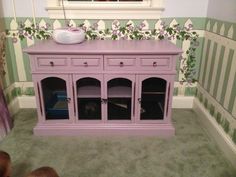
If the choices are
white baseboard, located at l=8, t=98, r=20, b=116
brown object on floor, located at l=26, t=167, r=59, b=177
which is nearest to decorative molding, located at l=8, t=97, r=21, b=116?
white baseboard, located at l=8, t=98, r=20, b=116

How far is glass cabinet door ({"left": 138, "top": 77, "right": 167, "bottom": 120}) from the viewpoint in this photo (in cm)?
203

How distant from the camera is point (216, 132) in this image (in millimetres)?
1957

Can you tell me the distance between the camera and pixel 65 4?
225cm

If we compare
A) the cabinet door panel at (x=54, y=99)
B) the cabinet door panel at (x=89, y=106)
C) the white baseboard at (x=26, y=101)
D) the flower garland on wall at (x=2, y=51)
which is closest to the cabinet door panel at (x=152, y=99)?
the cabinet door panel at (x=89, y=106)

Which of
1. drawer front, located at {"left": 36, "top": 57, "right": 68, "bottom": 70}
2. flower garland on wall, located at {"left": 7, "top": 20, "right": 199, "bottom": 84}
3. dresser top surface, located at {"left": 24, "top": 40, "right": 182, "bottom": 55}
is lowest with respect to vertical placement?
drawer front, located at {"left": 36, "top": 57, "right": 68, "bottom": 70}

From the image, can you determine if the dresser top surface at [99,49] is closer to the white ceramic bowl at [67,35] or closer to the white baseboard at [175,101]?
the white ceramic bowl at [67,35]

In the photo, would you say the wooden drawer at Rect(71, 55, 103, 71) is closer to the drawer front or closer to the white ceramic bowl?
the drawer front

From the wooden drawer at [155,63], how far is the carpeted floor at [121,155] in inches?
25.4

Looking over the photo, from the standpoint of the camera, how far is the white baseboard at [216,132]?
5.63 ft

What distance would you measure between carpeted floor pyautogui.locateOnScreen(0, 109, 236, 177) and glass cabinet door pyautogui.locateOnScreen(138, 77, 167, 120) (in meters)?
0.22

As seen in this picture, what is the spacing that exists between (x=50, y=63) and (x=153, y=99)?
3.28ft

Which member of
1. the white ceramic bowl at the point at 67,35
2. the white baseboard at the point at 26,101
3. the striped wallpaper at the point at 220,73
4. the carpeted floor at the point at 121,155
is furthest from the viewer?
the white baseboard at the point at 26,101

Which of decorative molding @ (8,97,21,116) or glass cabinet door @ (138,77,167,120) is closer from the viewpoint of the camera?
glass cabinet door @ (138,77,167,120)

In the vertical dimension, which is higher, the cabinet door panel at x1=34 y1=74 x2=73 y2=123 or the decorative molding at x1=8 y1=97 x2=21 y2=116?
the cabinet door panel at x1=34 y1=74 x2=73 y2=123
